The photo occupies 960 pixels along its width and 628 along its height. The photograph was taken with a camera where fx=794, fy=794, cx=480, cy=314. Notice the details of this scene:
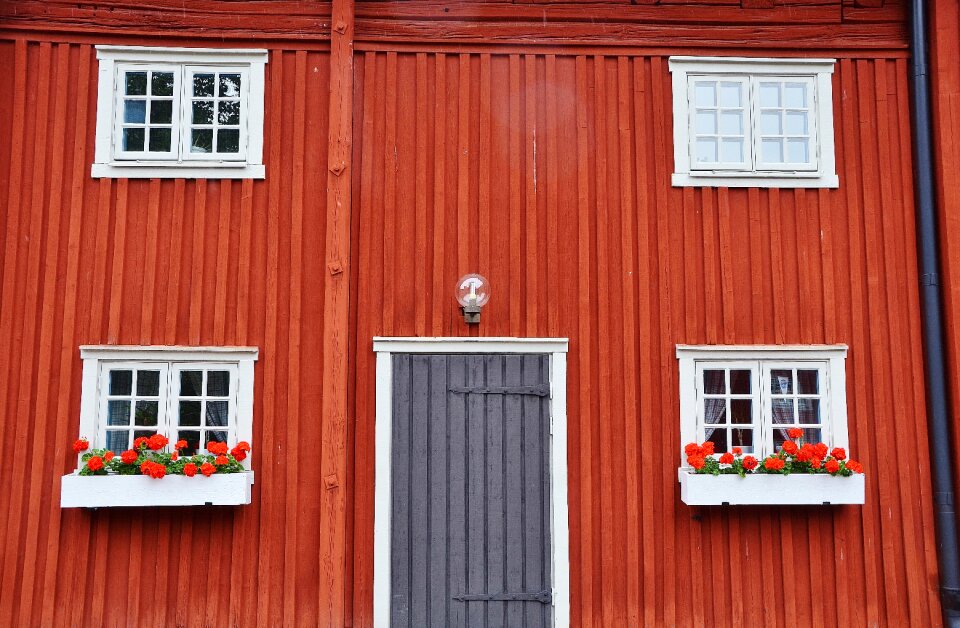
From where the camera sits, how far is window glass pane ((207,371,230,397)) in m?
6.05

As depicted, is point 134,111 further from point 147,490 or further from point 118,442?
point 147,490

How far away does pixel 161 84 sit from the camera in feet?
20.7

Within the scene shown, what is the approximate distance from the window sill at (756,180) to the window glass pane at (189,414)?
410cm

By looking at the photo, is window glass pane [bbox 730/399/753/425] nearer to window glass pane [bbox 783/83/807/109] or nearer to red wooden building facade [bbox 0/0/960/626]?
red wooden building facade [bbox 0/0/960/626]

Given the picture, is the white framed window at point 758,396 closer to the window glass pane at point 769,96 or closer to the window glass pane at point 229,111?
the window glass pane at point 769,96

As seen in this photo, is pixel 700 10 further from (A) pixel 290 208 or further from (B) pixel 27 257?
(B) pixel 27 257

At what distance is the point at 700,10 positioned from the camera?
6.48 m

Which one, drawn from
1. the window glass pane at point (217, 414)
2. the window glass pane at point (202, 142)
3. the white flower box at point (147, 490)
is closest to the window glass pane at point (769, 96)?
the window glass pane at point (202, 142)

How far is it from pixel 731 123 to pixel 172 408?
4917 millimetres

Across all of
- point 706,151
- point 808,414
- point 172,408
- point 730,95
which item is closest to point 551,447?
point 808,414

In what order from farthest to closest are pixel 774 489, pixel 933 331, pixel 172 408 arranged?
pixel 933 331 → pixel 172 408 → pixel 774 489

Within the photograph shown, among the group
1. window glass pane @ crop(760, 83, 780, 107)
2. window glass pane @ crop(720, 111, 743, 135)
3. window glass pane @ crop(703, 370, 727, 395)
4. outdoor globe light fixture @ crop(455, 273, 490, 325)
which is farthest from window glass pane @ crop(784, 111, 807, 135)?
A: outdoor globe light fixture @ crop(455, 273, 490, 325)

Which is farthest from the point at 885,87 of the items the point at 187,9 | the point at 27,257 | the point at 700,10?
the point at 27,257

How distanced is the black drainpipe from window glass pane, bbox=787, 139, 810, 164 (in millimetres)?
855
